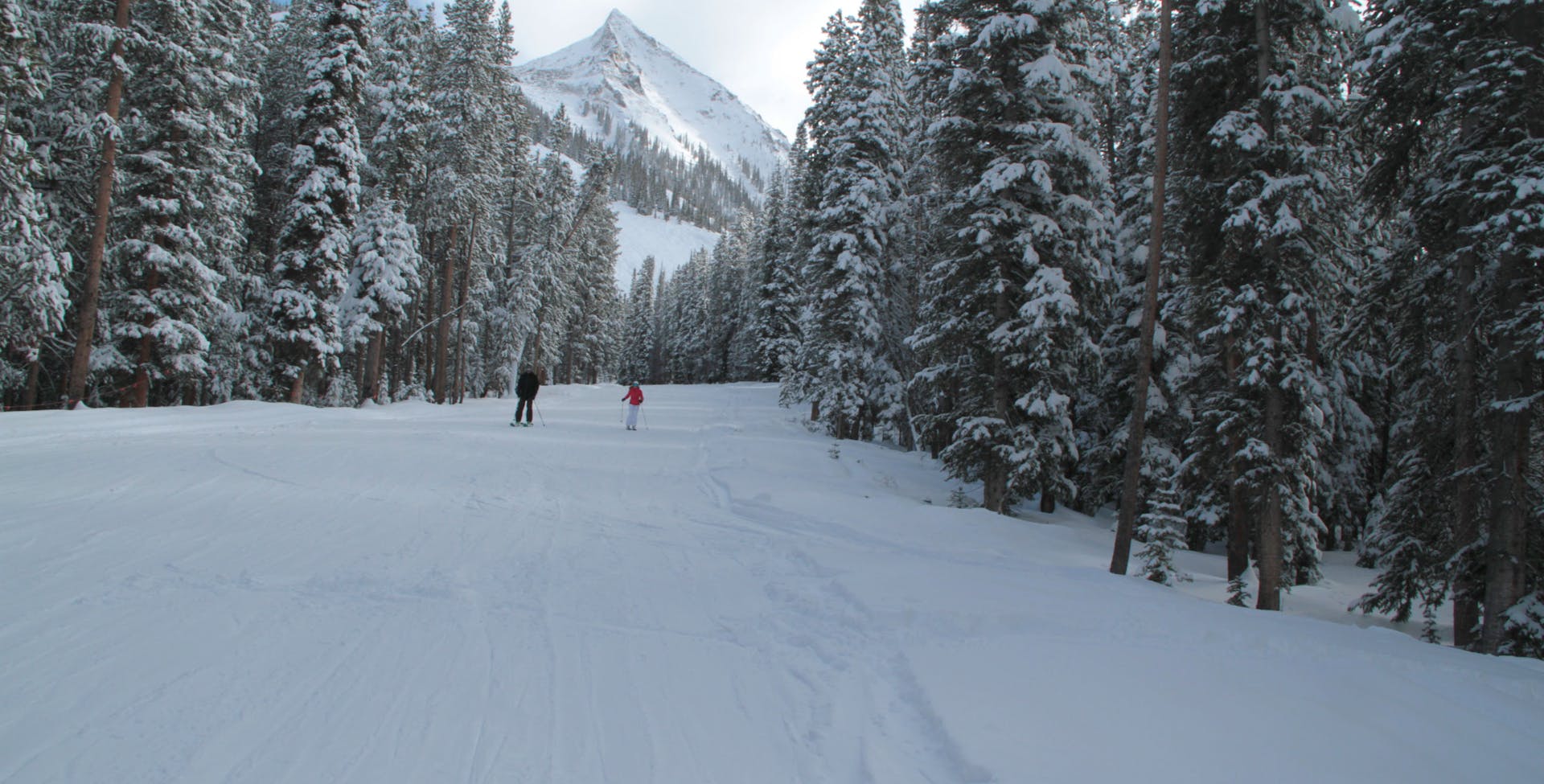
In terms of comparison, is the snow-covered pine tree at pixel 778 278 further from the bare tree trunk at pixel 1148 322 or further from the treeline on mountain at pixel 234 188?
the bare tree trunk at pixel 1148 322

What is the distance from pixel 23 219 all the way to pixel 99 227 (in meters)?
1.83

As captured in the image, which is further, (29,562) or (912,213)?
(912,213)

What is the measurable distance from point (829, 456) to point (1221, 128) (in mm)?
10809

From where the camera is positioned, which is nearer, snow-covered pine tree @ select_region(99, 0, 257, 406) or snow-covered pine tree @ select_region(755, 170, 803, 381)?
snow-covered pine tree @ select_region(99, 0, 257, 406)

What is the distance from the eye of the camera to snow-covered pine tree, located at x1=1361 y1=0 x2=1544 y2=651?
28.2ft

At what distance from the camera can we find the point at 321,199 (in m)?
22.1

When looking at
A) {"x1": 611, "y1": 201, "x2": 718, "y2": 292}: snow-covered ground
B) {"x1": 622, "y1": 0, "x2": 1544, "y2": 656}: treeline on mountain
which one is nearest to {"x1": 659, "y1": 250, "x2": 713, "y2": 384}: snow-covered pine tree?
{"x1": 622, "y1": 0, "x2": 1544, "y2": 656}: treeline on mountain

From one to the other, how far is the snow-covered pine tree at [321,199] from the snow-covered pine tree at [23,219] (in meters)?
5.69

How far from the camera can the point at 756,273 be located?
196 feet

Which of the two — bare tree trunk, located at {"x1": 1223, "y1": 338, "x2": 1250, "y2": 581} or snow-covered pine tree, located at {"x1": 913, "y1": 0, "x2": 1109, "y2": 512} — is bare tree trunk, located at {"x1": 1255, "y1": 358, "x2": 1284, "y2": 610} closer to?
bare tree trunk, located at {"x1": 1223, "y1": 338, "x2": 1250, "y2": 581}

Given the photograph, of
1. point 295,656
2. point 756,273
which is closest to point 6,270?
point 295,656

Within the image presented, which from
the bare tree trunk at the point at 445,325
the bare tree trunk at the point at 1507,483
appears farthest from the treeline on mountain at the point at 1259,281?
the bare tree trunk at the point at 445,325

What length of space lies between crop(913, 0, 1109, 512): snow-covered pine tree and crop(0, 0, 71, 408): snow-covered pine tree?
18504 mm

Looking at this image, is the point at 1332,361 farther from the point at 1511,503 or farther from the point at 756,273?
the point at 756,273
